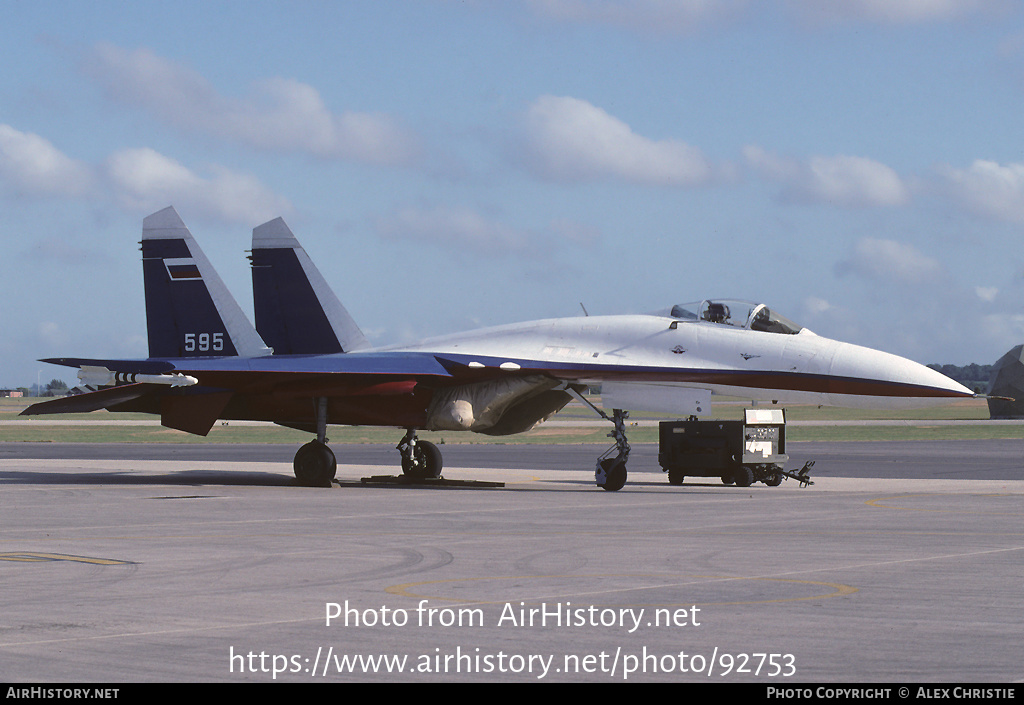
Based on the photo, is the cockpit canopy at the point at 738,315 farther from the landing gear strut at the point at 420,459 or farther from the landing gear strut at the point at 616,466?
the landing gear strut at the point at 420,459

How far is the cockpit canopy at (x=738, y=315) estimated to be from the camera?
80.4 feet

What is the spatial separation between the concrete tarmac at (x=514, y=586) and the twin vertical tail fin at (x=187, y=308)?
19.2 ft

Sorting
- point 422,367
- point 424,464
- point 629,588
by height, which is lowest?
point 629,588

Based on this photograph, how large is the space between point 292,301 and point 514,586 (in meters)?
19.2

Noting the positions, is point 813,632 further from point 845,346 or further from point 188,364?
point 188,364

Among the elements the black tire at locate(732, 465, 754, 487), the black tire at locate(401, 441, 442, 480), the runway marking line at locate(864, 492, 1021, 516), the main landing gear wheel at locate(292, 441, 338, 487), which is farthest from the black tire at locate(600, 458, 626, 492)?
the main landing gear wheel at locate(292, 441, 338, 487)

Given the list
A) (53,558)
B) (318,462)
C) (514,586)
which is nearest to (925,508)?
(514,586)

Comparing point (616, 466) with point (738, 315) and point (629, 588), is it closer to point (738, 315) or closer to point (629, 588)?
point (738, 315)

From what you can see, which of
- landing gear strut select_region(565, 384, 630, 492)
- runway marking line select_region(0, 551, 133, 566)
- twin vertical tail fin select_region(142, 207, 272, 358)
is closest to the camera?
runway marking line select_region(0, 551, 133, 566)

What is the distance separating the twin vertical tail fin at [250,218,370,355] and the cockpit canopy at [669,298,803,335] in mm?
8730

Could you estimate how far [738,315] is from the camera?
24.8m

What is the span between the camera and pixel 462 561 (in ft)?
43.7

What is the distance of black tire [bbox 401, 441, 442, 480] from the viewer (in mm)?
28453

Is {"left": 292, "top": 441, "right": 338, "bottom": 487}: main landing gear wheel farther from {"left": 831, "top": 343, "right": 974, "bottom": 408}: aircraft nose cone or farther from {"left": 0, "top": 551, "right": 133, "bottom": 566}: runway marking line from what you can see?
{"left": 0, "top": 551, "right": 133, "bottom": 566}: runway marking line
